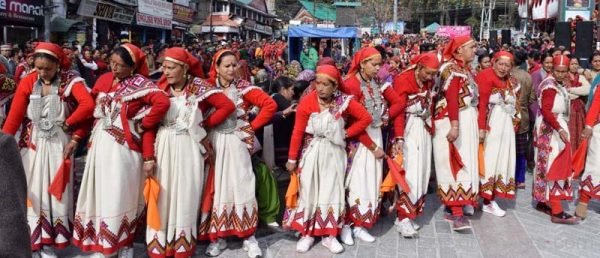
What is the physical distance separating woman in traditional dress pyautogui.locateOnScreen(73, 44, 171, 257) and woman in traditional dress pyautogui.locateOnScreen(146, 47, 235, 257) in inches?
4.3

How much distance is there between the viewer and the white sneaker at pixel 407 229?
4770mm

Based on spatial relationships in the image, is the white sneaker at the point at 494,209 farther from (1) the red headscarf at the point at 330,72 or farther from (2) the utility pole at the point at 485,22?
(2) the utility pole at the point at 485,22

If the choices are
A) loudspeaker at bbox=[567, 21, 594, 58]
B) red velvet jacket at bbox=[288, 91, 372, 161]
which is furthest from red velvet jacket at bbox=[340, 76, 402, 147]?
loudspeaker at bbox=[567, 21, 594, 58]

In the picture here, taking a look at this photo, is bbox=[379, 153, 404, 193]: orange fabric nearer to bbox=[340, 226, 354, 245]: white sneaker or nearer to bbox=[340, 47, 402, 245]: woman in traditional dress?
bbox=[340, 47, 402, 245]: woman in traditional dress

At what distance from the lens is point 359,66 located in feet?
14.9

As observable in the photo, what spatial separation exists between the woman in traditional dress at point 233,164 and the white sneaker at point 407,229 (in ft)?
4.33

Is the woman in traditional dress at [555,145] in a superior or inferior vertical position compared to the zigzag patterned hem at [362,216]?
superior

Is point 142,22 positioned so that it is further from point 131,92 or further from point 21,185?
point 21,185

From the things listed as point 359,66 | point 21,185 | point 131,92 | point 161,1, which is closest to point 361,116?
point 359,66

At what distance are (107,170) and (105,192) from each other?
0.15m

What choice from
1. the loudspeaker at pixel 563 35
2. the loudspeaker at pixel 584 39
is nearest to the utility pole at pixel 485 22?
the loudspeaker at pixel 563 35

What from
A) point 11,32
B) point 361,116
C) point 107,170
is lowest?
point 107,170

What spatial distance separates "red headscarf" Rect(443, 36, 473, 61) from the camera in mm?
5031

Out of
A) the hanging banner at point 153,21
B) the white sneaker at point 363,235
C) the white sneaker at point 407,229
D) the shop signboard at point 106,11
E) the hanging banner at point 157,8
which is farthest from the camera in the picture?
the hanging banner at point 157,8
